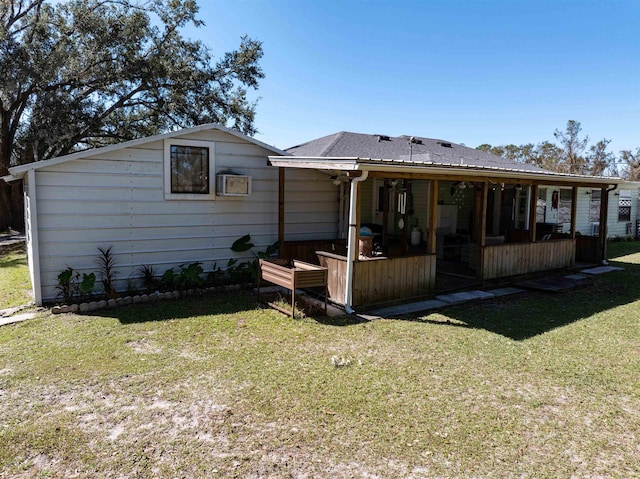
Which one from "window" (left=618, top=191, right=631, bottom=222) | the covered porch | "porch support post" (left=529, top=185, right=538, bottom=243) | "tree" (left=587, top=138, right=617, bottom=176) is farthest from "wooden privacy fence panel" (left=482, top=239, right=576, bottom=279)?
"tree" (left=587, top=138, right=617, bottom=176)

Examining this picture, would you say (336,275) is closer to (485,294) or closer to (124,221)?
(485,294)

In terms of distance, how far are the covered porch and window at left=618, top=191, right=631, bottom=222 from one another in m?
5.05

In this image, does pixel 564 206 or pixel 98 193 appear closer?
pixel 98 193

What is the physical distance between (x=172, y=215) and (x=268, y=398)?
485 centimetres

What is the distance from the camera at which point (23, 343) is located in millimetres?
5047

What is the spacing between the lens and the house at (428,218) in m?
6.60

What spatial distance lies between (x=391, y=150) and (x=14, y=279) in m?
9.74

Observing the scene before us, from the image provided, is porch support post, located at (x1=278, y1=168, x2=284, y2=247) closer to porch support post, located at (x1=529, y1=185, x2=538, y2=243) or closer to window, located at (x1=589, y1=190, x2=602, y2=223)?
porch support post, located at (x1=529, y1=185, x2=538, y2=243)

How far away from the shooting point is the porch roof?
6.25m

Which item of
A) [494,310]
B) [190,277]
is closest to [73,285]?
[190,277]

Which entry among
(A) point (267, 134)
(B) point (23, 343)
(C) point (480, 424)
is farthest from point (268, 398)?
(A) point (267, 134)

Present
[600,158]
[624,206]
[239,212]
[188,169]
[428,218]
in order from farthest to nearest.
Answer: [600,158] → [624,206] → [428,218] → [239,212] → [188,169]

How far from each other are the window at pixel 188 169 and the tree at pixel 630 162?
37.4 metres

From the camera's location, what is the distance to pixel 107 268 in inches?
276
